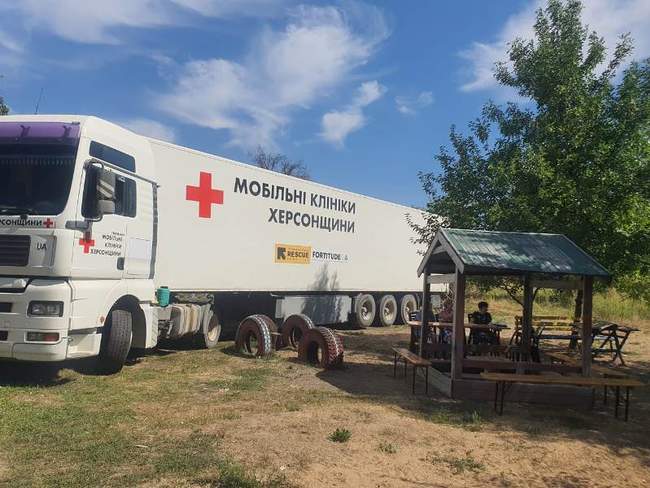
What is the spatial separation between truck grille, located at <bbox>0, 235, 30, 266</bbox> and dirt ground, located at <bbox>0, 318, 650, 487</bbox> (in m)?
1.63

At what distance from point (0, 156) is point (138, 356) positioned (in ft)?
14.6

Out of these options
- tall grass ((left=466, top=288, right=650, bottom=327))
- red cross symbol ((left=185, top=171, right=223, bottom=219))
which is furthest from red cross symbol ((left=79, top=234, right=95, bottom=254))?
tall grass ((left=466, top=288, right=650, bottom=327))

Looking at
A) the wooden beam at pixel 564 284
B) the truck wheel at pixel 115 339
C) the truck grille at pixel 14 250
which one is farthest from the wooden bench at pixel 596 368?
the truck grille at pixel 14 250

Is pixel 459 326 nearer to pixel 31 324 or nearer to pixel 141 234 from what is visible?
pixel 141 234

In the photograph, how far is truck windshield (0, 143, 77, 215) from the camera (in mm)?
7508

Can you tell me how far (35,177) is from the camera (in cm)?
762

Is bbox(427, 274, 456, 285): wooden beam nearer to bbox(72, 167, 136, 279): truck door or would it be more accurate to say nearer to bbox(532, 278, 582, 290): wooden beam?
bbox(532, 278, 582, 290): wooden beam

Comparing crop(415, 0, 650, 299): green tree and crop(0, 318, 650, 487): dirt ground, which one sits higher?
crop(415, 0, 650, 299): green tree

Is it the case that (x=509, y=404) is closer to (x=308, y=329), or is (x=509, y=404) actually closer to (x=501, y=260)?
(x=501, y=260)

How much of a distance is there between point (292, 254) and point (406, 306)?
698 cm

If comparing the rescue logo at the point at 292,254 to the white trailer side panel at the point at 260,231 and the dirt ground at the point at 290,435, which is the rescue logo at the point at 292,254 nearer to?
the white trailer side panel at the point at 260,231

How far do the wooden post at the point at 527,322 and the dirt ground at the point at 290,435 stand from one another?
5.71 ft

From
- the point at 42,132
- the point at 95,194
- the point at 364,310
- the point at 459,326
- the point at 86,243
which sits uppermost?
the point at 42,132

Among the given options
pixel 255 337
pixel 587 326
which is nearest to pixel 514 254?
pixel 587 326
